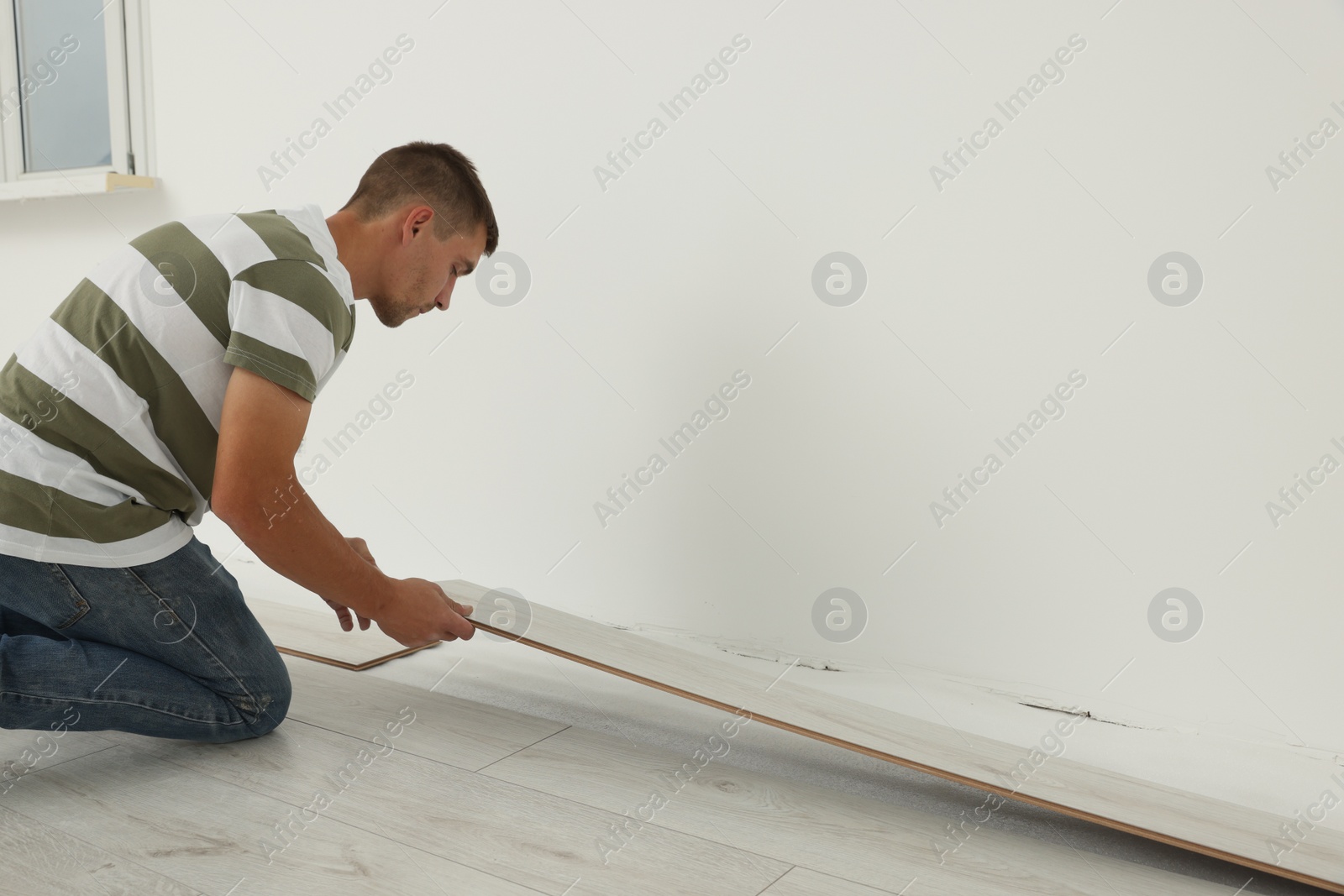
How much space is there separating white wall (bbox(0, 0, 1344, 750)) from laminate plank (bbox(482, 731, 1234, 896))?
61cm

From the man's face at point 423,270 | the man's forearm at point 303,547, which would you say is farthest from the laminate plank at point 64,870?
the man's face at point 423,270

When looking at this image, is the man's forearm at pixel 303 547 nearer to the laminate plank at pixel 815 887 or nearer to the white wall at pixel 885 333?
the laminate plank at pixel 815 887

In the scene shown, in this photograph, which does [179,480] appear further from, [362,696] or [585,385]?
[585,385]

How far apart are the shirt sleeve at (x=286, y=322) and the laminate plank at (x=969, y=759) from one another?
50cm

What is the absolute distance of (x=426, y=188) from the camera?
1499 millimetres

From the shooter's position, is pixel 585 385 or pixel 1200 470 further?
pixel 585 385

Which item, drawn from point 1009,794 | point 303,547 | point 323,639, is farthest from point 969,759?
point 323,639

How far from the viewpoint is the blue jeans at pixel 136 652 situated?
1309 mm

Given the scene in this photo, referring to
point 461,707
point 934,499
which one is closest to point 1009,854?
point 934,499

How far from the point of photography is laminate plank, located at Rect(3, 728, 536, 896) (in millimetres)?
1100

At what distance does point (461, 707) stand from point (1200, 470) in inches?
54.7

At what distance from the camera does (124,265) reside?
1323mm

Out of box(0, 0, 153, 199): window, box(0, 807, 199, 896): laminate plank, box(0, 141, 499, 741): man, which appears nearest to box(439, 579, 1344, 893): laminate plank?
box(0, 141, 499, 741): man

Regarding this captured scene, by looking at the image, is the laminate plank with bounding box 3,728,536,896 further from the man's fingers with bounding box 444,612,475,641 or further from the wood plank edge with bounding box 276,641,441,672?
the wood plank edge with bounding box 276,641,441,672
